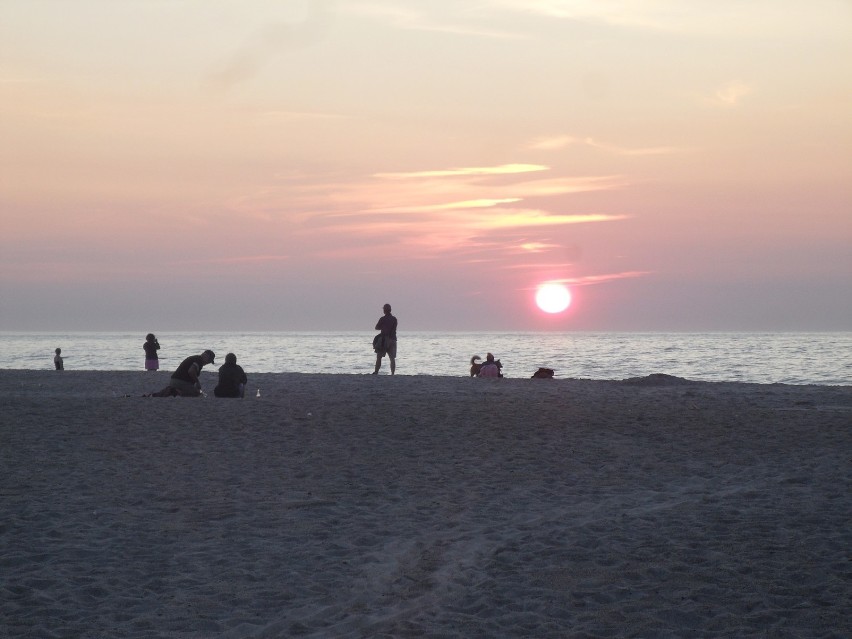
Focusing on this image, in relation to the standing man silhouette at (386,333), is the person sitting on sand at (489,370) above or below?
below

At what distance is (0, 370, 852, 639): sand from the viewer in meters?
6.63

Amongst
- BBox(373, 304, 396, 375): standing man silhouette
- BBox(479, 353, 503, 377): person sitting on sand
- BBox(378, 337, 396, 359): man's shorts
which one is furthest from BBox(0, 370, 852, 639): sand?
BBox(479, 353, 503, 377): person sitting on sand

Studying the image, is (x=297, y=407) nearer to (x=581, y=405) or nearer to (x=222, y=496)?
(x=581, y=405)

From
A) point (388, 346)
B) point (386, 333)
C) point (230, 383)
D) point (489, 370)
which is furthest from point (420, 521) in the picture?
point (489, 370)

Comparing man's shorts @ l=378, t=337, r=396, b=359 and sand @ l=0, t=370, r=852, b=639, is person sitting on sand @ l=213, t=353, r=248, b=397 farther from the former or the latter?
man's shorts @ l=378, t=337, r=396, b=359

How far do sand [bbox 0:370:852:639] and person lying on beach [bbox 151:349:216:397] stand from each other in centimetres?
157

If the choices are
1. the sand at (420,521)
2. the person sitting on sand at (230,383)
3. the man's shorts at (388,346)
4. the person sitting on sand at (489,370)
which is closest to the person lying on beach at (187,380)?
the person sitting on sand at (230,383)

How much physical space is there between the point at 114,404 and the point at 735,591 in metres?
13.3

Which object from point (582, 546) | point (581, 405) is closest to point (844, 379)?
point (581, 405)

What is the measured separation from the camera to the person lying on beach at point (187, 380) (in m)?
19.0

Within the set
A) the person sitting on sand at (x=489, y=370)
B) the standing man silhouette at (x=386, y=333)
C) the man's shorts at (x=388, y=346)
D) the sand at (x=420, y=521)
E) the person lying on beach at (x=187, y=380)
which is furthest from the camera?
the person sitting on sand at (x=489, y=370)

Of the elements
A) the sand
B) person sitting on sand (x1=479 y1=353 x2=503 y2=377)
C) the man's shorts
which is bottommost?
the sand

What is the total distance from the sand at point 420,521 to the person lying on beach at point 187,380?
5.17ft

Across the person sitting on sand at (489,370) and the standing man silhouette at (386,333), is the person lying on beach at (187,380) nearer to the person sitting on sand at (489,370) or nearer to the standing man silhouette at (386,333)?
the standing man silhouette at (386,333)
